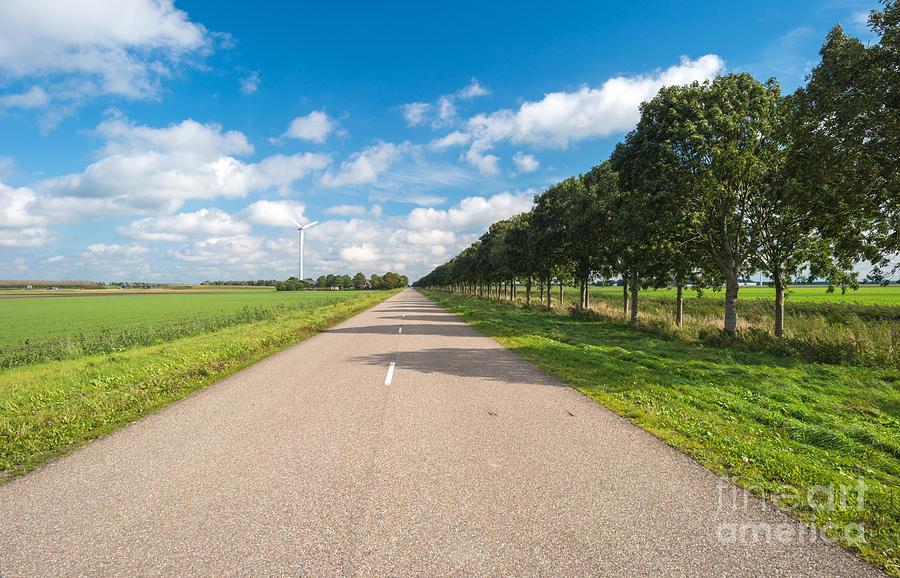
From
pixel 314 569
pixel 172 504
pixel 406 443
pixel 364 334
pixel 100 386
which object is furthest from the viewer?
pixel 364 334

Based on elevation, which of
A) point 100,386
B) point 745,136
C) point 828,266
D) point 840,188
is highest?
point 745,136

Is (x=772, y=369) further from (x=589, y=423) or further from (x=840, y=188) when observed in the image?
(x=589, y=423)

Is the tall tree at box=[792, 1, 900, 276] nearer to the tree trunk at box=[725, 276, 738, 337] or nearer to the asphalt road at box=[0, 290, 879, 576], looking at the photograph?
the tree trunk at box=[725, 276, 738, 337]

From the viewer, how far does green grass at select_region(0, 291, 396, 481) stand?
570 centimetres

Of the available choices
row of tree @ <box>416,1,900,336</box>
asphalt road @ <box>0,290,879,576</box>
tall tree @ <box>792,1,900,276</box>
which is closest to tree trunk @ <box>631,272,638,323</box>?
row of tree @ <box>416,1,900,336</box>

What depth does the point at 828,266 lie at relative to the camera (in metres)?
15.8

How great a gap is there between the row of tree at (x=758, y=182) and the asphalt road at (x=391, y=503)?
1082cm

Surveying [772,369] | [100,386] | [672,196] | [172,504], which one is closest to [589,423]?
[172,504]

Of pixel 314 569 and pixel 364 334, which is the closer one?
pixel 314 569

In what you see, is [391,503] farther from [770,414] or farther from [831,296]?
[831,296]

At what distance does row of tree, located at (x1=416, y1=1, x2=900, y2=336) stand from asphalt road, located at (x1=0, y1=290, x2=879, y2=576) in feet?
35.5

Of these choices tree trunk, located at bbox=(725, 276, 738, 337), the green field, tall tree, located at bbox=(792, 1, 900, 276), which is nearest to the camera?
tall tree, located at bbox=(792, 1, 900, 276)

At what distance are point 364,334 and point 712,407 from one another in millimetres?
14091

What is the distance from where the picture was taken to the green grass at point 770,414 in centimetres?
407
